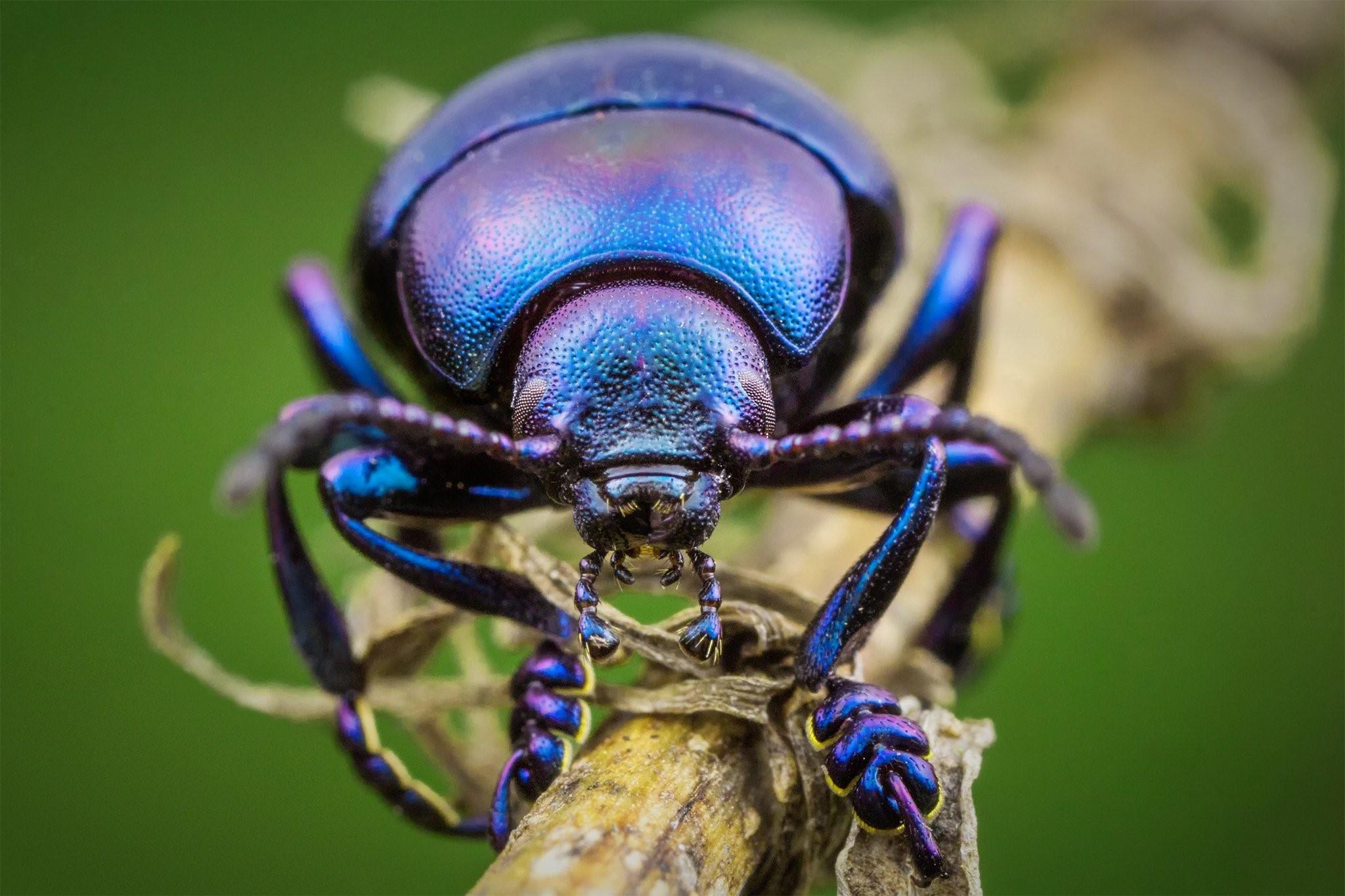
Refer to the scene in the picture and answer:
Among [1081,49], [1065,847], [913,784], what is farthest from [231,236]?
[913,784]

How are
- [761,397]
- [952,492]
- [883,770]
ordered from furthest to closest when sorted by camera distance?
[952,492] < [761,397] < [883,770]

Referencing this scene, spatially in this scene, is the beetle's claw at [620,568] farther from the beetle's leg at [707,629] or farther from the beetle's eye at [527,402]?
the beetle's eye at [527,402]

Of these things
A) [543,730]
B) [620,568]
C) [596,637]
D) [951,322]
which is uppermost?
[951,322]

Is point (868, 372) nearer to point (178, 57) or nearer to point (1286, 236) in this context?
point (1286, 236)

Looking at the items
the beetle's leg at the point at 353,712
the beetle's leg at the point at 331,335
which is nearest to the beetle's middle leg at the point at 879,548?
the beetle's leg at the point at 353,712

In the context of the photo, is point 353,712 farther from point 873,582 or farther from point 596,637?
point 873,582

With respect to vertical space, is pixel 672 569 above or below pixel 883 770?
above

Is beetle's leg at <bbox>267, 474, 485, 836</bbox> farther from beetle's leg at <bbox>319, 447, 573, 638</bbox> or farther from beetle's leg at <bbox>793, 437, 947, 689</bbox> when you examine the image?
beetle's leg at <bbox>793, 437, 947, 689</bbox>

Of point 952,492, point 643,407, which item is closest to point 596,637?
point 643,407
